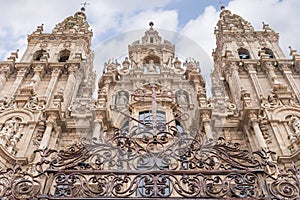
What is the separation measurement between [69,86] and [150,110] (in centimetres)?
443

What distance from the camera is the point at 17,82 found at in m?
16.5

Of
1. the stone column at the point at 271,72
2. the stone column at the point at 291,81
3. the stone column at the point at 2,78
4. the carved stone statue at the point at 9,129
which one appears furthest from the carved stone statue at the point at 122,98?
the stone column at the point at 291,81

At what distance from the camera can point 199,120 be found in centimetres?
1432

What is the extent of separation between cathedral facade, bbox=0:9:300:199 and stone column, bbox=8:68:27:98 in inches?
2.1

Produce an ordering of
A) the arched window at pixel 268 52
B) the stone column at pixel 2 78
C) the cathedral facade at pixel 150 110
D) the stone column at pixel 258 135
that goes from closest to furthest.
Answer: the cathedral facade at pixel 150 110
the stone column at pixel 258 135
the stone column at pixel 2 78
the arched window at pixel 268 52

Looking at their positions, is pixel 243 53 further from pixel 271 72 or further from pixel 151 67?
pixel 151 67

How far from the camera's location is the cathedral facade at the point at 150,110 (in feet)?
24.3

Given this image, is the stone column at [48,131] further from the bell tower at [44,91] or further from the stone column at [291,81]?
the stone column at [291,81]

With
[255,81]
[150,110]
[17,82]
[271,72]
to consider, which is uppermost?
[271,72]

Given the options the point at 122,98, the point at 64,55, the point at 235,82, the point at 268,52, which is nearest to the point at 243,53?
the point at 268,52

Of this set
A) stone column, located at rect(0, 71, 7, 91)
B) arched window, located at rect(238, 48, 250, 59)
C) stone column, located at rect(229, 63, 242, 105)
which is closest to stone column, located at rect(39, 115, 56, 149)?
stone column, located at rect(0, 71, 7, 91)

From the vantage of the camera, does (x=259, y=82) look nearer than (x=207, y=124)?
No

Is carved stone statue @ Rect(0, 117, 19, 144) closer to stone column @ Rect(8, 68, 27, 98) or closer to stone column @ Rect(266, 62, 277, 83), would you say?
stone column @ Rect(8, 68, 27, 98)

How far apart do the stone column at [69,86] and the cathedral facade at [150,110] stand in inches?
2.8
